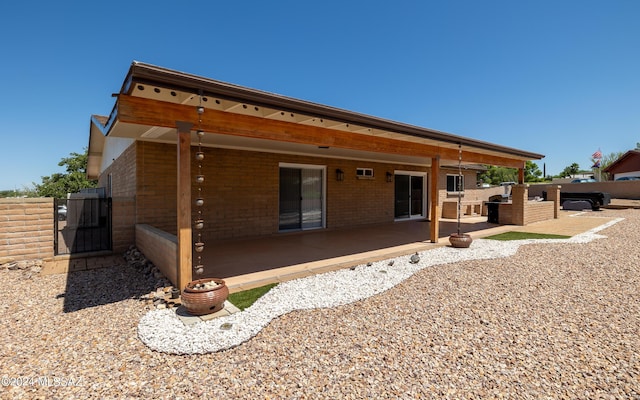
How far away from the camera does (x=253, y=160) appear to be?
28.9 feet

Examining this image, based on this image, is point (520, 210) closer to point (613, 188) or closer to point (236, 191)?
point (236, 191)

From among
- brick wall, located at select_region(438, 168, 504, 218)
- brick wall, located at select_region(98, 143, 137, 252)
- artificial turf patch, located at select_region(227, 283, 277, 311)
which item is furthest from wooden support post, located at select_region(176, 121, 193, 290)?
brick wall, located at select_region(438, 168, 504, 218)

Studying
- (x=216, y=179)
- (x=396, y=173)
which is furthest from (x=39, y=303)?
(x=396, y=173)

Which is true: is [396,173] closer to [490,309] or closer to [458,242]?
[458,242]

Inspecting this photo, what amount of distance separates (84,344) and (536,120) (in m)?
29.3

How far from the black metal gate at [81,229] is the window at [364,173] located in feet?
26.2

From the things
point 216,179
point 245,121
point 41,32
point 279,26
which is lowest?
point 216,179

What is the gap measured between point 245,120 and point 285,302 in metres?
2.77

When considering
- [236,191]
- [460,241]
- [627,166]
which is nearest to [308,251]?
[236,191]

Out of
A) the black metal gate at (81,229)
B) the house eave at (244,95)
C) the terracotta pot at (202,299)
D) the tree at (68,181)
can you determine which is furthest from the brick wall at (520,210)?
the tree at (68,181)

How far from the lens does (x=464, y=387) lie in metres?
2.36

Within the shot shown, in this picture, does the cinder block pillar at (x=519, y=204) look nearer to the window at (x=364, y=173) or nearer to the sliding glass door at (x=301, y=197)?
the window at (x=364, y=173)

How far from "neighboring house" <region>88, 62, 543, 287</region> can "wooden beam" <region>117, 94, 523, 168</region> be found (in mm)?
15

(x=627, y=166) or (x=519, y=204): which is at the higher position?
(x=627, y=166)
